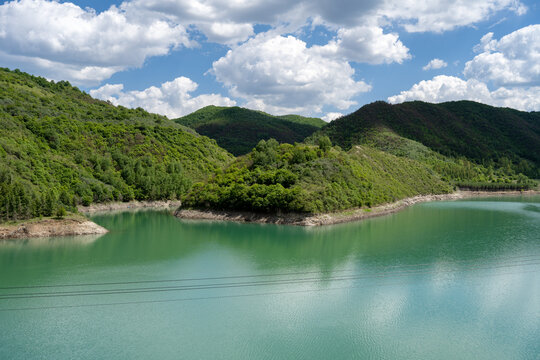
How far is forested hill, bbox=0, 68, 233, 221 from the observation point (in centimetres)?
5400

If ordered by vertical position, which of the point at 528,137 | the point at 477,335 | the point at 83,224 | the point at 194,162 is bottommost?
the point at 477,335

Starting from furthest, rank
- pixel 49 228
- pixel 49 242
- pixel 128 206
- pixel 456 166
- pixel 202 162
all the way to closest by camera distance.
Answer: pixel 456 166 → pixel 202 162 → pixel 128 206 → pixel 49 228 → pixel 49 242

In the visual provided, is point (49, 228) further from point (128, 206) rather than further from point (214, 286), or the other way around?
point (128, 206)

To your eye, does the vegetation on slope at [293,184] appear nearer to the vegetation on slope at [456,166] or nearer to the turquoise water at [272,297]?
the turquoise water at [272,297]

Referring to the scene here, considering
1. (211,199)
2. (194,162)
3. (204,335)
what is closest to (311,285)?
(204,335)

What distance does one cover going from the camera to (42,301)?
2559cm

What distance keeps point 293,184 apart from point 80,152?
46.3 meters

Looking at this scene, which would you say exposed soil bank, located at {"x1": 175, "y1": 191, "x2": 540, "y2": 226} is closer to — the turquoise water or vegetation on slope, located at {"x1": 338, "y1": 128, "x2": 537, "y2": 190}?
the turquoise water

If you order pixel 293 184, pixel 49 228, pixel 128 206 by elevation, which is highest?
pixel 293 184

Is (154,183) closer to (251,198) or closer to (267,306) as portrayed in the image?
(251,198)

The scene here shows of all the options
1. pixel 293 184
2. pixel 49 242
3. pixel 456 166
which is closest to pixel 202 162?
pixel 293 184

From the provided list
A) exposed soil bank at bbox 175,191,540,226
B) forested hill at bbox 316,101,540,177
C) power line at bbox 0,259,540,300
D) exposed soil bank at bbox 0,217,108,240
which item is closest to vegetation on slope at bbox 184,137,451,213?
exposed soil bank at bbox 175,191,540,226

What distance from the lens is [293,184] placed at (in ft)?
194

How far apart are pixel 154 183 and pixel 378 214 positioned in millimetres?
43835
